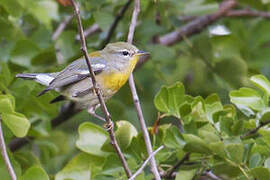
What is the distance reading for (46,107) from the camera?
12.1 ft

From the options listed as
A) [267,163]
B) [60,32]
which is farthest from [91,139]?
[60,32]

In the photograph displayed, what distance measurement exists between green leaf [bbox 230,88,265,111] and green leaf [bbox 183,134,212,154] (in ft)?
1.13

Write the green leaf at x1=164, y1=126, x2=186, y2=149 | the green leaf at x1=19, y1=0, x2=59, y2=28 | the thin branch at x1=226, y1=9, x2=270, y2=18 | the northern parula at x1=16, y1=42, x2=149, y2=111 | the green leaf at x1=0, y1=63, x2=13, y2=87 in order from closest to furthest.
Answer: the green leaf at x1=164, y1=126, x2=186, y2=149 < the green leaf at x1=0, y1=63, x2=13, y2=87 < the northern parula at x1=16, y1=42, x2=149, y2=111 < the green leaf at x1=19, y1=0, x2=59, y2=28 < the thin branch at x1=226, y1=9, x2=270, y2=18

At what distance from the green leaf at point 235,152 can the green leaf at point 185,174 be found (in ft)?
0.98

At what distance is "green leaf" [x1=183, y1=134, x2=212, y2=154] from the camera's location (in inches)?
110

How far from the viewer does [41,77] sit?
12.4ft

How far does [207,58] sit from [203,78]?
32cm

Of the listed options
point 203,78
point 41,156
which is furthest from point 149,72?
point 41,156

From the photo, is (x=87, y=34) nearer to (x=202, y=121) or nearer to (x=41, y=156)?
(x=41, y=156)

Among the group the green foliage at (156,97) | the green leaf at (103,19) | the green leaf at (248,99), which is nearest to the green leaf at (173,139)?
the green foliage at (156,97)

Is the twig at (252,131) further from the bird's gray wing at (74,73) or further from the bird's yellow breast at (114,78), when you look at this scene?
the bird's gray wing at (74,73)

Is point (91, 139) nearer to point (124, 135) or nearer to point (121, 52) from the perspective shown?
point (124, 135)

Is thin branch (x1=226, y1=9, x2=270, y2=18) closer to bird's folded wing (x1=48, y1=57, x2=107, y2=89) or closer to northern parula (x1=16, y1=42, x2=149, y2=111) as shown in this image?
northern parula (x1=16, y1=42, x2=149, y2=111)

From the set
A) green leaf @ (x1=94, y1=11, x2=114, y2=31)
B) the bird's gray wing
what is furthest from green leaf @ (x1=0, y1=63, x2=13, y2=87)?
green leaf @ (x1=94, y1=11, x2=114, y2=31)
